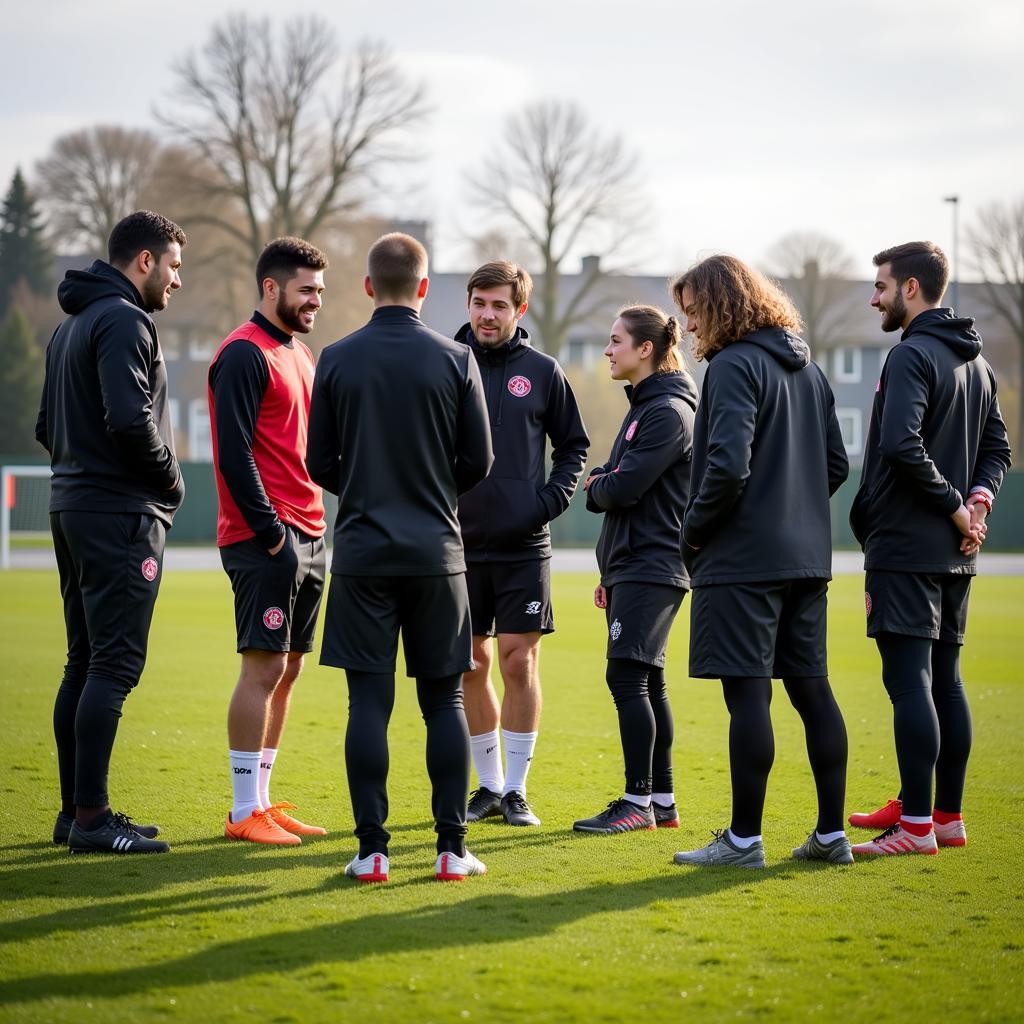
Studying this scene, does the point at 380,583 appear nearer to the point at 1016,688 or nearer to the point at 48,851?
the point at 48,851

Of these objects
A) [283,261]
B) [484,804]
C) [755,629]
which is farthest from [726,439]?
[484,804]

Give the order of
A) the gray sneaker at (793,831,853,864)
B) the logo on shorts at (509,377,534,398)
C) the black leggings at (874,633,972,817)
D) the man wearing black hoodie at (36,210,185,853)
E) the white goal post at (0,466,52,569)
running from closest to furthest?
the gray sneaker at (793,831,853,864) → the man wearing black hoodie at (36,210,185,853) → the black leggings at (874,633,972,817) → the logo on shorts at (509,377,534,398) → the white goal post at (0,466,52,569)

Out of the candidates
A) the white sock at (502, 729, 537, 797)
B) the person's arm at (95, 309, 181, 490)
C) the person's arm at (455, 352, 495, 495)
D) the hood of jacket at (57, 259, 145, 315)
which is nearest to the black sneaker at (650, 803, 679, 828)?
the white sock at (502, 729, 537, 797)

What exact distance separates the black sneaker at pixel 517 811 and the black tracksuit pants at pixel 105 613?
71.4 inches

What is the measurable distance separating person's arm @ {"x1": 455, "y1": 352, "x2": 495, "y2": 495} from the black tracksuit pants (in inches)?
57.9

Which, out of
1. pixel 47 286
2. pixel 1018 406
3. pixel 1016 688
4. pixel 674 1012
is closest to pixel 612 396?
pixel 1018 406

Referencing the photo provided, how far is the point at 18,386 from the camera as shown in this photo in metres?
56.2

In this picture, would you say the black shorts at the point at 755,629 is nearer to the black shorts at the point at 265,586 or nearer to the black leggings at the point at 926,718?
the black leggings at the point at 926,718

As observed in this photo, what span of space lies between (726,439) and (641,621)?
1235 millimetres

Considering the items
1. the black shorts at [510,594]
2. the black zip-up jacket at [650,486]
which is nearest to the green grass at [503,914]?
the black shorts at [510,594]

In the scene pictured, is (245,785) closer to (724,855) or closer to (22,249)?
(724,855)

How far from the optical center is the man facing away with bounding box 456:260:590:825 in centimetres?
635

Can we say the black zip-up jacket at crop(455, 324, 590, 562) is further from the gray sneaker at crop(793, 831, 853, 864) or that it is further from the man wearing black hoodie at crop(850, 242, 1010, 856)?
the gray sneaker at crop(793, 831, 853, 864)

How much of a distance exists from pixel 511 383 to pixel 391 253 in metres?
1.45
